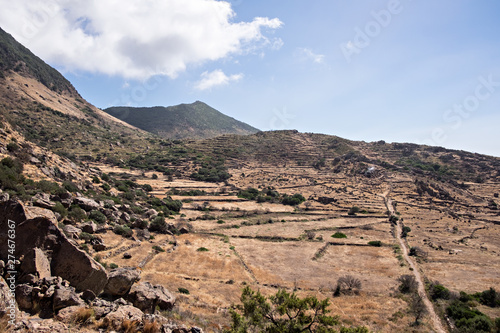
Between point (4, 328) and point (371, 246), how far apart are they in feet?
126

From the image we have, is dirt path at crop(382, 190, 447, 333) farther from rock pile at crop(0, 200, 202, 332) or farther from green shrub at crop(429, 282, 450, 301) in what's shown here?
rock pile at crop(0, 200, 202, 332)

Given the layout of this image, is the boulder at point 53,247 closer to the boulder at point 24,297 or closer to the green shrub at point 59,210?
the boulder at point 24,297

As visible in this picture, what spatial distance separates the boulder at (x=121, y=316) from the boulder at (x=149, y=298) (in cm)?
225

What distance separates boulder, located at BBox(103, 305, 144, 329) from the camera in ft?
26.5

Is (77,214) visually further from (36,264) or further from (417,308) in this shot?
(417,308)

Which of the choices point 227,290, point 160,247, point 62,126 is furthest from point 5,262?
point 62,126

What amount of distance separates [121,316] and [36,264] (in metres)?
3.71

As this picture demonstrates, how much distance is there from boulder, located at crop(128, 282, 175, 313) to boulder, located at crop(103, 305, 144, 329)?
2249 mm

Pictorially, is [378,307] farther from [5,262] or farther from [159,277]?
[5,262]

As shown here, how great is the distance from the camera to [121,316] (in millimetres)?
8391

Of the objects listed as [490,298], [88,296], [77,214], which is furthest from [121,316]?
[490,298]

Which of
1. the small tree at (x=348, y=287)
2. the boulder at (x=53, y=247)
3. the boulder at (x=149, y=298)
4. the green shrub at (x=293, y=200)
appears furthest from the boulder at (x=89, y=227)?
the green shrub at (x=293, y=200)

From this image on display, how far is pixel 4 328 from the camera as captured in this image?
6023 mm

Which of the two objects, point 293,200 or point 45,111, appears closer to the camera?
point 293,200
